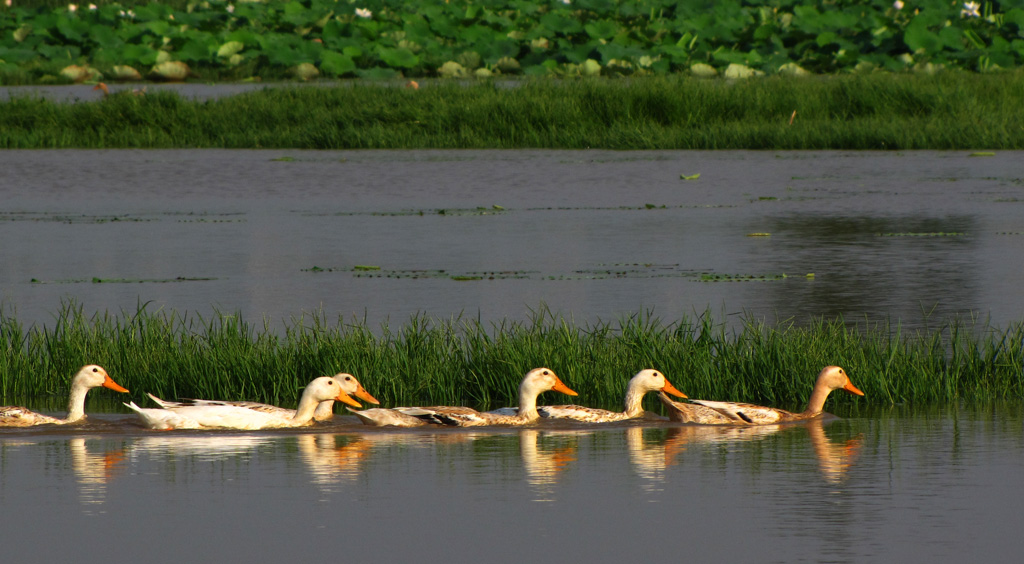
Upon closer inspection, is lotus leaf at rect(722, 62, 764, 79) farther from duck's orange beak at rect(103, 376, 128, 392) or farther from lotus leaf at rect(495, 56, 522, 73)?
duck's orange beak at rect(103, 376, 128, 392)

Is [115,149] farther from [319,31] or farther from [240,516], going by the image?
[240,516]

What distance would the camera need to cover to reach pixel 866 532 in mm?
6691

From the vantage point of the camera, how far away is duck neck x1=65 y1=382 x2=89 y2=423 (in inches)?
385

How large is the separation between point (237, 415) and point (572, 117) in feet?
70.1

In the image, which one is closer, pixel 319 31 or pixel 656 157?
pixel 656 157

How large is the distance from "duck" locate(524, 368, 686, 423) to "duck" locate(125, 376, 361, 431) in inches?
41.3

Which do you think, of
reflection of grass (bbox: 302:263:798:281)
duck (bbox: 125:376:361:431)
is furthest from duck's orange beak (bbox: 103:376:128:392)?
reflection of grass (bbox: 302:263:798:281)

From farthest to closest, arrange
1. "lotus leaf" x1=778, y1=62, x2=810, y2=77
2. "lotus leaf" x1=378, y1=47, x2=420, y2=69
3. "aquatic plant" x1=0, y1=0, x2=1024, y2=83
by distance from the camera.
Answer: "lotus leaf" x1=378, y1=47, x2=420, y2=69 → "aquatic plant" x1=0, y1=0, x2=1024, y2=83 → "lotus leaf" x1=778, y1=62, x2=810, y2=77

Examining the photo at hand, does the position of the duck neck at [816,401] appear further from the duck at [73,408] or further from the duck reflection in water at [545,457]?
the duck at [73,408]

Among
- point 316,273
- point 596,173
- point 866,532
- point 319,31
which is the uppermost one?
point 319,31

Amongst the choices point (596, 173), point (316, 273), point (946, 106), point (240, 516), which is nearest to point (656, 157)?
point (596, 173)

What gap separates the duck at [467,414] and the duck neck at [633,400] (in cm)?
38

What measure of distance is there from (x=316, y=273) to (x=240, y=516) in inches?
344

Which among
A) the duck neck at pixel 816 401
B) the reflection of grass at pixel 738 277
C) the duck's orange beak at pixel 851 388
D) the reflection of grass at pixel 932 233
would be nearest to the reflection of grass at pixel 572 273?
the reflection of grass at pixel 738 277
